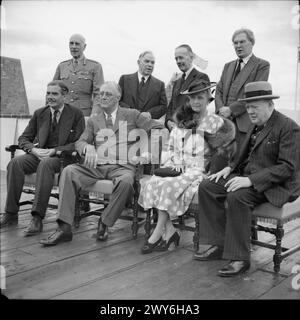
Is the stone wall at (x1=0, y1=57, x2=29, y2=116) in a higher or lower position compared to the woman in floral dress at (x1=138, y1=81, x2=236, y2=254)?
higher

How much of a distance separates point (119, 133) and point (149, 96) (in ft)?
2.19

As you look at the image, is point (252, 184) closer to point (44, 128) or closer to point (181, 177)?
point (181, 177)

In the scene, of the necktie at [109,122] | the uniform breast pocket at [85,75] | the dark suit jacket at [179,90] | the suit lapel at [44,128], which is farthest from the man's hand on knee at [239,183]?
the uniform breast pocket at [85,75]

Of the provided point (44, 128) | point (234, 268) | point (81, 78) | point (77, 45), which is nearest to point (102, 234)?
point (234, 268)

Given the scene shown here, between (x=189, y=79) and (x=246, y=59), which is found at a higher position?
(x=246, y=59)

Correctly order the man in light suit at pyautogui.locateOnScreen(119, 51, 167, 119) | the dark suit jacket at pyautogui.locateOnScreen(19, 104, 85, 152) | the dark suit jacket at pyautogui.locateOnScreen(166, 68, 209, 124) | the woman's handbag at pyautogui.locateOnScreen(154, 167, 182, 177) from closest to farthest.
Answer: the woman's handbag at pyautogui.locateOnScreen(154, 167, 182, 177)
the dark suit jacket at pyautogui.locateOnScreen(166, 68, 209, 124)
the dark suit jacket at pyautogui.locateOnScreen(19, 104, 85, 152)
the man in light suit at pyautogui.locateOnScreen(119, 51, 167, 119)

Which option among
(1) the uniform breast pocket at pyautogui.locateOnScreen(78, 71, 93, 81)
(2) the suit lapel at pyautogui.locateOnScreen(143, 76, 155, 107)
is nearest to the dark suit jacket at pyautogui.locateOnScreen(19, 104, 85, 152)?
(1) the uniform breast pocket at pyautogui.locateOnScreen(78, 71, 93, 81)

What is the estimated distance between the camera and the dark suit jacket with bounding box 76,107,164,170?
4.11 meters

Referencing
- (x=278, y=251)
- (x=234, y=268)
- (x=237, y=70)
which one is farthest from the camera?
(x=237, y=70)

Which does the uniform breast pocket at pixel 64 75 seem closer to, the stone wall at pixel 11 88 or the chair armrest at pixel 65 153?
the chair armrest at pixel 65 153

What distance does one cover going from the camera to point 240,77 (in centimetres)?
390

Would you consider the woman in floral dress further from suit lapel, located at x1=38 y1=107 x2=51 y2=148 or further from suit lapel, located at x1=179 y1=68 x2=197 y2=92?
suit lapel, located at x1=38 y1=107 x2=51 y2=148

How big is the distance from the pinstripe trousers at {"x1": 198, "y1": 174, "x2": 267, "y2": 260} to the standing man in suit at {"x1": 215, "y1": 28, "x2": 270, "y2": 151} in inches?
28.4
